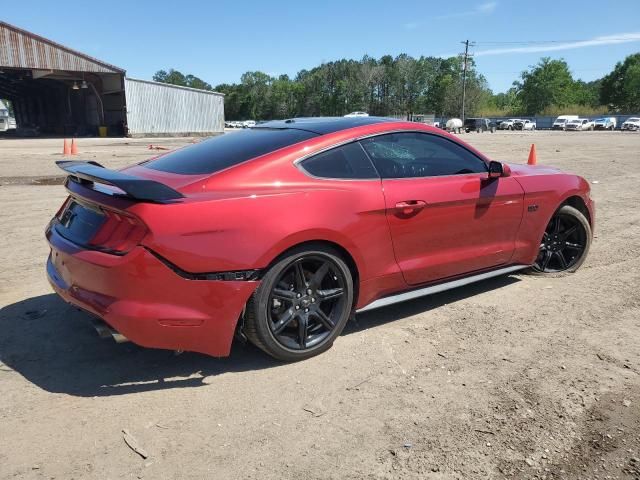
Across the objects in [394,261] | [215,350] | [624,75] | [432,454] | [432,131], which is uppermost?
[624,75]

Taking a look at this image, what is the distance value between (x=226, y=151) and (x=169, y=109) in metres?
42.4

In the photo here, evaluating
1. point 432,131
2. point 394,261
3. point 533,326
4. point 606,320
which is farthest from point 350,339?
point 606,320

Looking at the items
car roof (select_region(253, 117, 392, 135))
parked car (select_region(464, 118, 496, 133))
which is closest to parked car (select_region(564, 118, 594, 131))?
parked car (select_region(464, 118, 496, 133))

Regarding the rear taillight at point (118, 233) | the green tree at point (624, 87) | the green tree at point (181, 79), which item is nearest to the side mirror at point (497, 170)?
the rear taillight at point (118, 233)

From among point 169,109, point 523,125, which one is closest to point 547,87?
point 523,125

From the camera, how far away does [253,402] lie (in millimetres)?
2928

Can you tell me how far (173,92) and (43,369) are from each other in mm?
43549

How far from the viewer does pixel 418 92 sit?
117625 millimetres

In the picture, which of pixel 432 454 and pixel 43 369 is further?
pixel 43 369

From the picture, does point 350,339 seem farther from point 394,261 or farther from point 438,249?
point 438,249

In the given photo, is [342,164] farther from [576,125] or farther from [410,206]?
[576,125]

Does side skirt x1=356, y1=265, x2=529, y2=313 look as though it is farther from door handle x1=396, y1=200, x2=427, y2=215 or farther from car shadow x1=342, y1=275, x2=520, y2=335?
door handle x1=396, y1=200, x2=427, y2=215

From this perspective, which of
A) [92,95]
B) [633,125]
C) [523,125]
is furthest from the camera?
[523,125]

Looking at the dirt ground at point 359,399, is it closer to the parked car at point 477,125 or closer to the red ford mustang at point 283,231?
the red ford mustang at point 283,231
